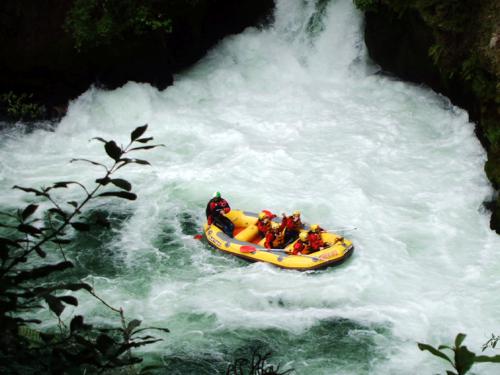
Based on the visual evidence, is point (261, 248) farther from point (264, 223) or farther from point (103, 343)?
point (103, 343)

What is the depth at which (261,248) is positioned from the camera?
345 inches

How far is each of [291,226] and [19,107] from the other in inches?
266

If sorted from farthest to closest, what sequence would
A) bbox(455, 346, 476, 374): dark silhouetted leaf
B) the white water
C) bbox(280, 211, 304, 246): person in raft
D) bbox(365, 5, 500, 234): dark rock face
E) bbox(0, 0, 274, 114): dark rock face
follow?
bbox(0, 0, 274, 114): dark rock face < bbox(365, 5, 500, 234): dark rock face < bbox(280, 211, 304, 246): person in raft < the white water < bbox(455, 346, 476, 374): dark silhouetted leaf

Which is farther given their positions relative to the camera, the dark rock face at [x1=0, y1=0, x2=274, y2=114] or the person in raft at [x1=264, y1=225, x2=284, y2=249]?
the dark rock face at [x1=0, y1=0, x2=274, y2=114]

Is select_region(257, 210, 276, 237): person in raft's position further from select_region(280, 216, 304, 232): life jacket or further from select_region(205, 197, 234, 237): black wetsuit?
select_region(205, 197, 234, 237): black wetsuit

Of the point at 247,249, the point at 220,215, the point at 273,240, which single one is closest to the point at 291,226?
the point at 273,240

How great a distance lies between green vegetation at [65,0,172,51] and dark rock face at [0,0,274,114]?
0.26m

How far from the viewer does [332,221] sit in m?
9.66

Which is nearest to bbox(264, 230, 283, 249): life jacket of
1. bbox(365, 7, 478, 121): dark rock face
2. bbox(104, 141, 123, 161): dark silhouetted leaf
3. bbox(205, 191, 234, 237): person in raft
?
bbox(205, 191, 234, 237): person in raft

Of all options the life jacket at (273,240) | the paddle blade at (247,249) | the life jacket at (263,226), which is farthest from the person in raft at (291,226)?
the paddle blade at (247,249)

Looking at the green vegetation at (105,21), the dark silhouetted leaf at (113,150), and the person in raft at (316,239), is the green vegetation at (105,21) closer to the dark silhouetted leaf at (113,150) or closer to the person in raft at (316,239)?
the person in raft at (316,239)

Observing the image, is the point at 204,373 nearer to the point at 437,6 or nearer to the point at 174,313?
the point at 174,313

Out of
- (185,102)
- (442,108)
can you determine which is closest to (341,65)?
(442,108)

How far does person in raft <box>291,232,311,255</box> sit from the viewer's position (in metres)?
8.66
